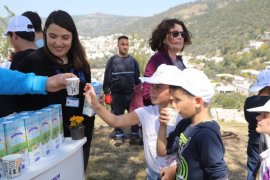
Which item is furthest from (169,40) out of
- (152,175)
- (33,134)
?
(33,134)

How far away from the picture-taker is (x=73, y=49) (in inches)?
99.3

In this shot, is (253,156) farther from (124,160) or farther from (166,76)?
(124,160)

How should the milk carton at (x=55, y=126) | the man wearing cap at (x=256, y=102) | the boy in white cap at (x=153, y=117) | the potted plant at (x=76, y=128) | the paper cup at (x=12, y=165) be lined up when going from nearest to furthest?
the paper cup at (x=12, y=165)
the milk carton at (x=55, y=126)
the boy in white cap at (x=153, y=117)
the potted plant at (x=76, y=128)
the man wearing cap at (x=256, y=102)

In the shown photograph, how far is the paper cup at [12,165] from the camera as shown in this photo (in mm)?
1499

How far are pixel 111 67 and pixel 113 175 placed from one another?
80.9 inches

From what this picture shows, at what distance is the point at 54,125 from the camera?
6.41 feet

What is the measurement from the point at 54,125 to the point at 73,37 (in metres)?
0.84

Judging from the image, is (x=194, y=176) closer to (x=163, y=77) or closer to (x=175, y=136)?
(x=175, y=136)

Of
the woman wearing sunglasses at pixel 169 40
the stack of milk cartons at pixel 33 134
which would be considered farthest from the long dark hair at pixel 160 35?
the stack of milk cartons at pixel 33 134

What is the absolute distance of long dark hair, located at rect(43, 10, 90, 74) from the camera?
2326 mm

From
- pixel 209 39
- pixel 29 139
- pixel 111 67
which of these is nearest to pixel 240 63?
pixel 209 39

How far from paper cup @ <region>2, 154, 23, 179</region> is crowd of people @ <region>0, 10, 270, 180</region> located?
49cm

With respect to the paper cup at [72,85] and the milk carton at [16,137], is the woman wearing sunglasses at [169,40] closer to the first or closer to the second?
the paper cup at [72,85]

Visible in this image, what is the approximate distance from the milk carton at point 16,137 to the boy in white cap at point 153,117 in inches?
25.9
